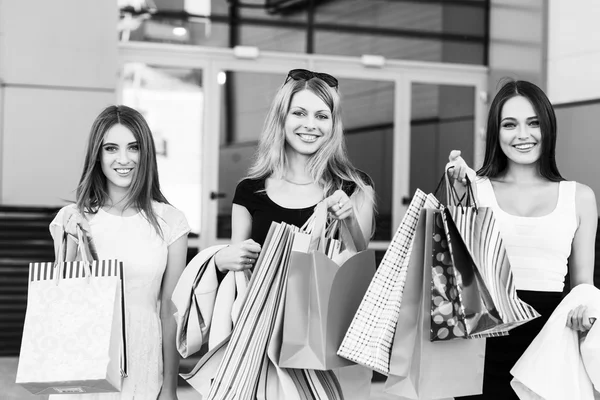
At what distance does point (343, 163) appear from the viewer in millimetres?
2383

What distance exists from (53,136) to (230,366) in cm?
599

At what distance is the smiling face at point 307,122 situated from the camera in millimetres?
2318

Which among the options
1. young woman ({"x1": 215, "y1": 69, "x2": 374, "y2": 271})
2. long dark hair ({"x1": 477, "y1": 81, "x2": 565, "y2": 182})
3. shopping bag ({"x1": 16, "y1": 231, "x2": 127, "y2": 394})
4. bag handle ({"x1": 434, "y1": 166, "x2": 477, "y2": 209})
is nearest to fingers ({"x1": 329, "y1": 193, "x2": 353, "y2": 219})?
young woman ({"x1": 215, "y1": 69, "x2": 374, "y2": 271})

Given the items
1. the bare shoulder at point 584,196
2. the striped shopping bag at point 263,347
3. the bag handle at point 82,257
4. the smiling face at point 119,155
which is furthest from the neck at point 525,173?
the bag handle at point 82,257

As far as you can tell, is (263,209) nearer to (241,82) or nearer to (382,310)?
(382,310)

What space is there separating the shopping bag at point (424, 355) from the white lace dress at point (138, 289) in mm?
792

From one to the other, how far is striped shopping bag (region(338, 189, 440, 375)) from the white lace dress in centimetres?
72

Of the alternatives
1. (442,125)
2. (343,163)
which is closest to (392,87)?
(442,125)

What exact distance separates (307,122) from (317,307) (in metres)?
0.59

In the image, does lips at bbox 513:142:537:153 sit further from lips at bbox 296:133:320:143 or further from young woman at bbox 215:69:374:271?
lips at bbox 296:133:320:143

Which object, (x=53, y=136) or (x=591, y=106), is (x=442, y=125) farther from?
(x=53, y=136)

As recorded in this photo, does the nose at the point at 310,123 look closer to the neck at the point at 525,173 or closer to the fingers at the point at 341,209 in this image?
the fingers at the point at 341,209

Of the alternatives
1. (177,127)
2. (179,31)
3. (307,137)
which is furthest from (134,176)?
(179,31)

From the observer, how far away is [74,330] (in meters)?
2.19
